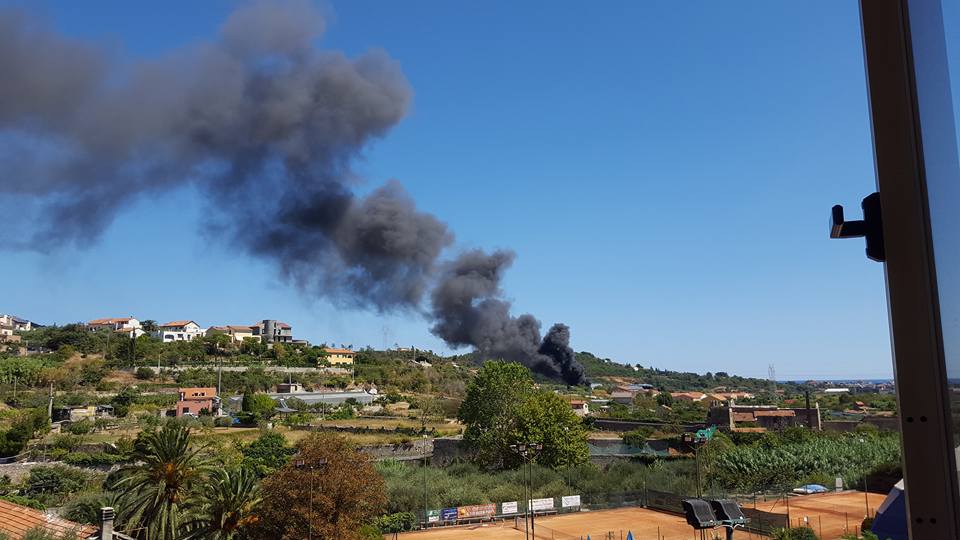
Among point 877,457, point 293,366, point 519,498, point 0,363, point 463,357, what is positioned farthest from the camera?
point 463,357

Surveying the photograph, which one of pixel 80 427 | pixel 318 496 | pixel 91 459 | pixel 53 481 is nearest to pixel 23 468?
pixel 91 459

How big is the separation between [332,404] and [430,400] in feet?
37.5

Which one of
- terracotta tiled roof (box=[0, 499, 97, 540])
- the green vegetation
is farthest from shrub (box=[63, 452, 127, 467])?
the green vegetation

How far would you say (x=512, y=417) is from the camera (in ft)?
A: 140

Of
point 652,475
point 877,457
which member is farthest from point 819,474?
point 652,475

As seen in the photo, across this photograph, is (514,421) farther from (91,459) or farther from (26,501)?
(26,501)

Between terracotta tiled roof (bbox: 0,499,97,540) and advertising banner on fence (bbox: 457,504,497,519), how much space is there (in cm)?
1473

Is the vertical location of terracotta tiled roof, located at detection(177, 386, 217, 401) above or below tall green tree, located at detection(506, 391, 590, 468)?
above

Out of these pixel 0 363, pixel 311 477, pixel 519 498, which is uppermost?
pixel 0 363

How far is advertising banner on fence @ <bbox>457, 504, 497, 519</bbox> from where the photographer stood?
2912 cm

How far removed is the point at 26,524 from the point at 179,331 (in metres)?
96.3

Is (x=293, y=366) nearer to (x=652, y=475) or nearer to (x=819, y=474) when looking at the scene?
(x=652, y=475)

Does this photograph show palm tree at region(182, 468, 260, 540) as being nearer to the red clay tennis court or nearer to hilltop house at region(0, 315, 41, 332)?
the red clay tennis court

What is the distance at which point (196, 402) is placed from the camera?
53.7 meters
